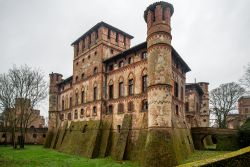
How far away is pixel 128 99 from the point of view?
25.1m

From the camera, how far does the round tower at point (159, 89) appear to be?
1748 centimetres

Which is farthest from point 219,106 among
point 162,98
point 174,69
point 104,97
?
point 162,98

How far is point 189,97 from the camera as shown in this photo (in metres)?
39.2

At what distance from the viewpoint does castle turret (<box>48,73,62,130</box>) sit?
41938 millimetres

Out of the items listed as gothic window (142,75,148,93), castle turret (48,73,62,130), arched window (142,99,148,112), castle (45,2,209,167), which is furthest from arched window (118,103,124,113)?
castle turret (48,73,62,130)

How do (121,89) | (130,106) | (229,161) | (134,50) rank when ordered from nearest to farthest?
(229,161) < (130,106) < (134,50) < (121,89)

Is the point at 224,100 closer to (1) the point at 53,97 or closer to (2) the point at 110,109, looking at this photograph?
(2) the point at 110,109

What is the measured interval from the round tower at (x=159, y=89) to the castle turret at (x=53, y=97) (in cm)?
2767

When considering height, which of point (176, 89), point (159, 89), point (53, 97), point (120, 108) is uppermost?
point (176, 89)

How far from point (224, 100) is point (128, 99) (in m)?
27.8

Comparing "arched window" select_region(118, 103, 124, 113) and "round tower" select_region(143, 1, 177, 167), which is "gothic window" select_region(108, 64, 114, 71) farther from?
"round tower" select_region(143, 1, 177, 167)

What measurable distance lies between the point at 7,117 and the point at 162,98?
32.5 meters

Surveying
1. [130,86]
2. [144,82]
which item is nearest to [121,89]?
[130,86]

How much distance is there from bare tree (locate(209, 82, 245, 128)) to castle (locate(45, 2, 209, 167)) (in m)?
8.61
